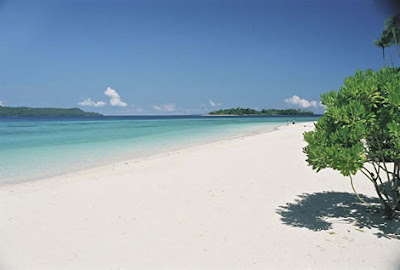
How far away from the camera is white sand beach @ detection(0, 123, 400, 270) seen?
2.99 m

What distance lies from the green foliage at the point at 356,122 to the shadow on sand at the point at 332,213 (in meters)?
1.09

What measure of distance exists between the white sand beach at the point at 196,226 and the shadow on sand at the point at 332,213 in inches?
0.6

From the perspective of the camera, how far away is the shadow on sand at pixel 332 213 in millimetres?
3793

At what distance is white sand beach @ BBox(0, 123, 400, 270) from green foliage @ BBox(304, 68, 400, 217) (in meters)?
1.06

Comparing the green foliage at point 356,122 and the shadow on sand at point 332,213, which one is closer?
the green foliage at point 356,122

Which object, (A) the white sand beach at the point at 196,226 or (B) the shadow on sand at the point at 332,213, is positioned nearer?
(A) the white sand beach at the point at 196,226

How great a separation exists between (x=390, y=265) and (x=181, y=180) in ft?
15.2

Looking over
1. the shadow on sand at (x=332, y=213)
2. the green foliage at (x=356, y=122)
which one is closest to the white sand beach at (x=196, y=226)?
the shadow on sand at (x=332, y=213)

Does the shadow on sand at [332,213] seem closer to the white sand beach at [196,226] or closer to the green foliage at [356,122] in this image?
the white sand beach at [196,226]

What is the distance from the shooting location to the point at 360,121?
122 inches

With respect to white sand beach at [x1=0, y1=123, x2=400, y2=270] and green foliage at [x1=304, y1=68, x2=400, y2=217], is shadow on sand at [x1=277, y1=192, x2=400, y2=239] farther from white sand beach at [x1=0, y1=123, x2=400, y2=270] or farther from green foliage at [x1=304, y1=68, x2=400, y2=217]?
green foliage at [x1=304, y1=68, x2=400, y2=217]

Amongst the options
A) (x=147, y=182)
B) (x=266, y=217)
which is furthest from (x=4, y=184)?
(x=266, y=217)

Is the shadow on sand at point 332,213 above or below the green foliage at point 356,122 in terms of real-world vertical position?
below

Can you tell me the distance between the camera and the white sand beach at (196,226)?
2.99m
